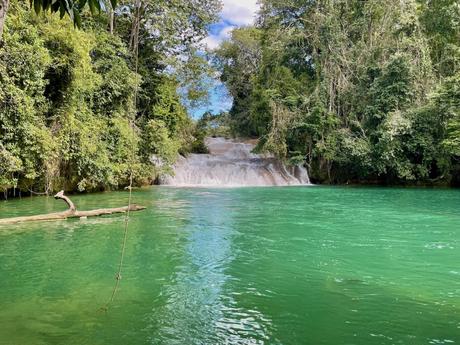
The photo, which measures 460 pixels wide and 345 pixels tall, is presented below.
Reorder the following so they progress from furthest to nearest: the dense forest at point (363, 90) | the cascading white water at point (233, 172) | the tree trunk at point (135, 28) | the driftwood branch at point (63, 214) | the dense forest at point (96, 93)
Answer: the cascading white water at point (233, 172) → the dense forest at point (363, 90) → the tree trunk at point (135, 28) → the dense forest at point (96, 93) → the driftwood branch at point (63, 214)

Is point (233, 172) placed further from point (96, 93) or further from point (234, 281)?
point (234, 281)

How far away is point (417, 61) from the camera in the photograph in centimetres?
2591

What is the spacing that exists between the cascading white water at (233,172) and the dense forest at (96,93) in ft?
5.28

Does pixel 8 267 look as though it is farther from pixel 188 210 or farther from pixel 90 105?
pixel 90 105

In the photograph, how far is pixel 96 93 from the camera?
18750mm

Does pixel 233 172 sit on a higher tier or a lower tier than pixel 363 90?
lower

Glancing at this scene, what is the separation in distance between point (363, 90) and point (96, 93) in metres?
15.9

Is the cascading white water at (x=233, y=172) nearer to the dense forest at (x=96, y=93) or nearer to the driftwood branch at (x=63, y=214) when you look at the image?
the dense forest at (x=96, y=93)

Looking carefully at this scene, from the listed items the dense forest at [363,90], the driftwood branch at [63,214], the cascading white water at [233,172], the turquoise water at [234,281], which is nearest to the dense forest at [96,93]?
the cascading white water at [233,172]

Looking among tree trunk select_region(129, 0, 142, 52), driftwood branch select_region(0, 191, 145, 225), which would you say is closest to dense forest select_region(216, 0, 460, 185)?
tree trunk select_region(129, 0, 142, 52)

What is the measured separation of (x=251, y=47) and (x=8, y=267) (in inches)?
1354

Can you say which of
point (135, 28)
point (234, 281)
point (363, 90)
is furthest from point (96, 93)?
point (363, 90)

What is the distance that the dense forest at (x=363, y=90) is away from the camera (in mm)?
24750

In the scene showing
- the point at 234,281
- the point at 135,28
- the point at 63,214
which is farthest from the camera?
the point at 135,28
